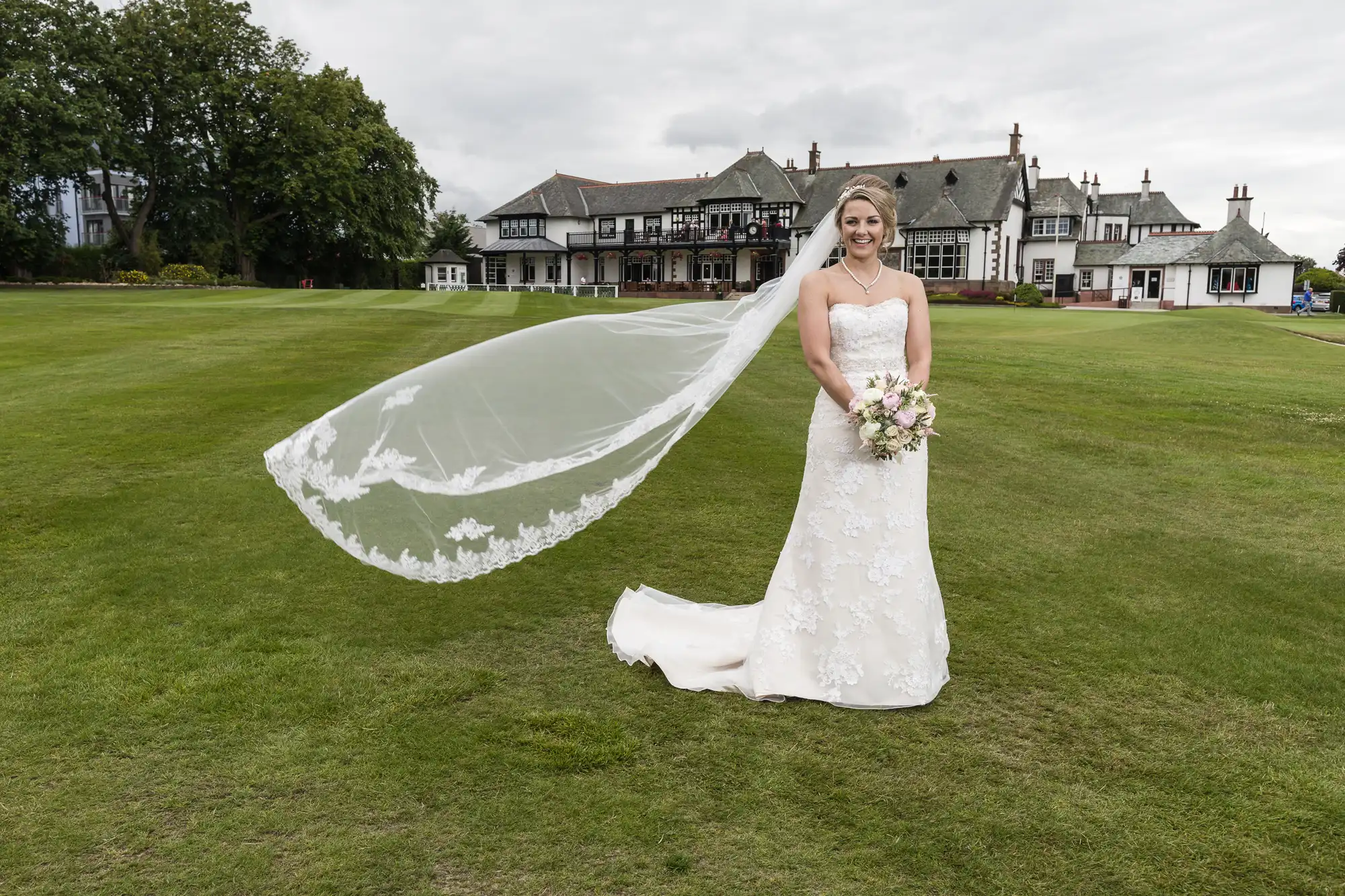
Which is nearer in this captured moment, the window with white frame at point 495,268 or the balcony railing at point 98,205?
the window with white frame at point 495,268

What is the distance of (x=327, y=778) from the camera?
14.1ft

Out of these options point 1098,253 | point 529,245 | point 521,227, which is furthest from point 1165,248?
point 521,227

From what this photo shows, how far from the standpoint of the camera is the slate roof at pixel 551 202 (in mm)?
79312

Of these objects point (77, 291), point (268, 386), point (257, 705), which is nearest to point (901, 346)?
point (257, 705)

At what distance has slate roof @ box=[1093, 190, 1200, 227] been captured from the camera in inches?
3415

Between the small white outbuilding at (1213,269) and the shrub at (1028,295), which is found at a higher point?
the small white outbuilding at (1213,269)

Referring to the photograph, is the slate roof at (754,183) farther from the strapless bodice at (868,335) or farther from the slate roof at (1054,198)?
the strapless bodice at (868,335)

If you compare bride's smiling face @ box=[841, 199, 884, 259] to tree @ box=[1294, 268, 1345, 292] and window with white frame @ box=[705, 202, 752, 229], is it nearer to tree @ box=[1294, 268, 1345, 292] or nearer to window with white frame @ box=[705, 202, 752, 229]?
window with white frame @ box=[705, 202, 752, 229]

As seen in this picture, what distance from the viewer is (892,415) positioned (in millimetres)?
4938

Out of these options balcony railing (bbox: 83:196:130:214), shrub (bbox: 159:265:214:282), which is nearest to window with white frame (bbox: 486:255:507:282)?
shrub (bbox: 159:265:214:282)

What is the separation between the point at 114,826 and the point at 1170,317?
134 ft

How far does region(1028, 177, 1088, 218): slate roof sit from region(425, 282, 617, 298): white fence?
1382 inches

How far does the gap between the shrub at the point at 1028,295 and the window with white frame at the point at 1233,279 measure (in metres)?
16.0

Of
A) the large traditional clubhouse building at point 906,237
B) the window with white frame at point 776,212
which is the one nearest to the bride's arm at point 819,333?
the large traditional clubhouse building at point 906,237
